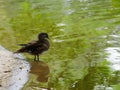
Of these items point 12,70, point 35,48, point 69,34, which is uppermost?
point 35,48

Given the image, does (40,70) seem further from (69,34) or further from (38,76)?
(69,34)

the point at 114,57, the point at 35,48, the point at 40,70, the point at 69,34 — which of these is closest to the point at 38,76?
the point at 40,70

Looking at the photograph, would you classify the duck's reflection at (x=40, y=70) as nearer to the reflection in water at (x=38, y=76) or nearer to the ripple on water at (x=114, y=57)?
the reflection in water at (x=38, y=76)

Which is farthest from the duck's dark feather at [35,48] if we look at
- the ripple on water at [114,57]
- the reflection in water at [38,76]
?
the ripple on water at [114,57]

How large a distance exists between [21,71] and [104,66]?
1829 millimetres

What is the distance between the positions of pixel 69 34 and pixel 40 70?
3.36 meters

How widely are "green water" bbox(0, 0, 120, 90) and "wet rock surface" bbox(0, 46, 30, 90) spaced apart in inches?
7.7

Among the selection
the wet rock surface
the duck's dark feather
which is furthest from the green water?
the duck's dark feather

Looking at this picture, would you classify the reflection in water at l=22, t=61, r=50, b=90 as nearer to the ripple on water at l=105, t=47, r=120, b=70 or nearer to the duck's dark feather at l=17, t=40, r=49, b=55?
the duck's dark feather at l=17, t=40, r=49, b=55

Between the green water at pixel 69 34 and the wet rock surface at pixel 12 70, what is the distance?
0.19 metres

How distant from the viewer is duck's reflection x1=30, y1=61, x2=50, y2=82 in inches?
364

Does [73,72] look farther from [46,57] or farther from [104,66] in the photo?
[46,57]

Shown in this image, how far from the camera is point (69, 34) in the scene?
13094 mm

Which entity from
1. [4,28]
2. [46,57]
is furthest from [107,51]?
[4,28]
